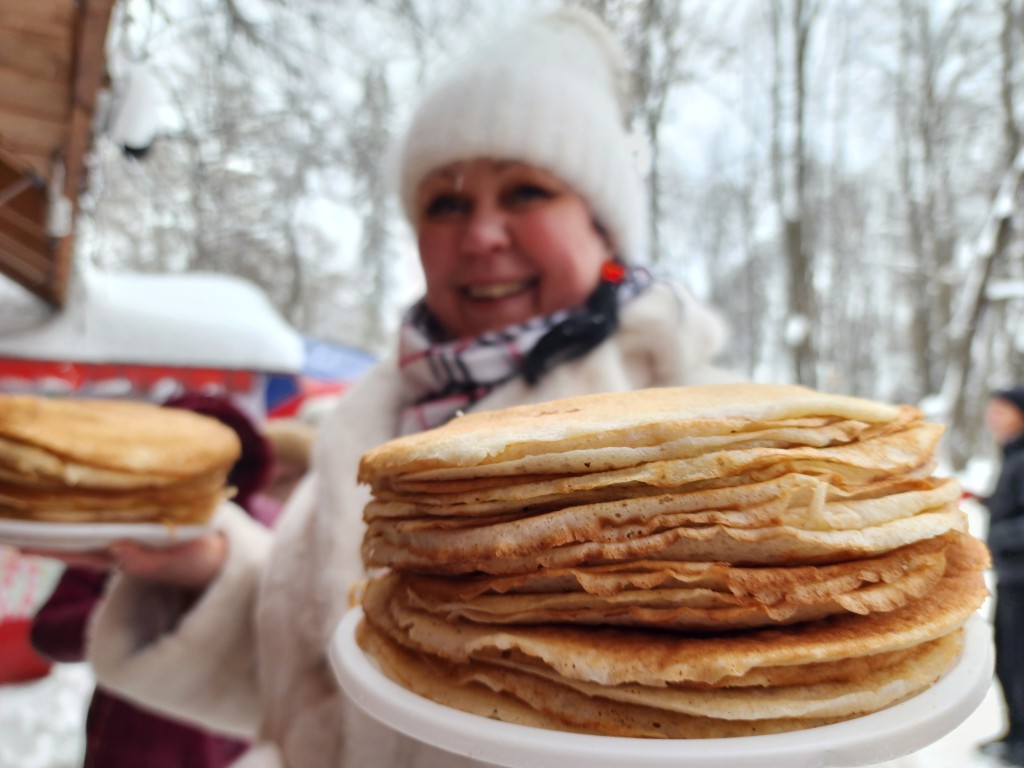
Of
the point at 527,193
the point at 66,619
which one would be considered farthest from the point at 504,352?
the point at 66,619

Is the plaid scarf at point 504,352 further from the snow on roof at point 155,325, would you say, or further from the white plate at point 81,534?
the snow on roof at point 155,325

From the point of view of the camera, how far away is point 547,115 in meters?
1.09

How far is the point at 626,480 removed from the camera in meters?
0.48

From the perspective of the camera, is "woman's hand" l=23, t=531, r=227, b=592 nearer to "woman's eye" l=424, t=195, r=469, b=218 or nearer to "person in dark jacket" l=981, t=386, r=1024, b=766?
"woman's eye" l=424, t=195, r=469, b=218

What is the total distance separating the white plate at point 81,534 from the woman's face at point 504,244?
66 cm

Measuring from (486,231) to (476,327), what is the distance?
193 millimetres

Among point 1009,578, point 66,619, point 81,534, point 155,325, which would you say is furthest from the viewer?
point 155,325

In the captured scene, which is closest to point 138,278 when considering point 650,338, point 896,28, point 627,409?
point 650,338

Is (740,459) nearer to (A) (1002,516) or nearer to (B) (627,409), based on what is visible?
(B) (627,409)

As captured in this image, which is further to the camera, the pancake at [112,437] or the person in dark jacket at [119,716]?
the person in dark jacket at [119,716]

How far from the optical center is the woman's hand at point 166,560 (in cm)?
114

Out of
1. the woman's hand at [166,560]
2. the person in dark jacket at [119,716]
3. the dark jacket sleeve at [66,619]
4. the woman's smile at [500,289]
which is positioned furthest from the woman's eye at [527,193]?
the dark jacket sleeve at [66,619]

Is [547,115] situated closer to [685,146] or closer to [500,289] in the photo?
[500,289]

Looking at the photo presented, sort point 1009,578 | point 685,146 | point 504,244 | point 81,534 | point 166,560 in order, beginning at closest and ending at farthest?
1. point 81,534
2. point 504,244
3. point 166,560
4. point 1009,578
5. point 685,146
